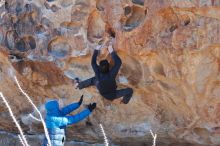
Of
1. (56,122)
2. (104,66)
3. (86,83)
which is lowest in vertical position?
(56,122)

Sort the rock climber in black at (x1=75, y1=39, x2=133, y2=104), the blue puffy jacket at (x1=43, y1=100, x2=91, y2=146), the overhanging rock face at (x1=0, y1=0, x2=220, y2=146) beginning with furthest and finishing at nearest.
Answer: the rock climber in black at (x1=75, y1=39, x2=133, y2=104), the blue puffy jacket at (x1=43, y1=100, x2=91, y2=146), the overhanging rock face at (x1=0, y1=0, x2=220, y2=146)

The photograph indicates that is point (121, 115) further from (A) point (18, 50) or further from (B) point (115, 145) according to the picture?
(A) point (18, 50)

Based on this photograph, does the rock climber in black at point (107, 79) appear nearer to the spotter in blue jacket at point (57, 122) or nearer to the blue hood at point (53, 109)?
the spotter in blue jacket at point (57, 122)

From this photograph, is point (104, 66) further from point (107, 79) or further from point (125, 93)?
point (125, 93)

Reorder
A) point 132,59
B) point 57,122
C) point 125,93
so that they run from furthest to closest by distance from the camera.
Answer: point 125,93 → point 132,59 → point 57,122

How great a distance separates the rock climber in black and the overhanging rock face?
5 cm

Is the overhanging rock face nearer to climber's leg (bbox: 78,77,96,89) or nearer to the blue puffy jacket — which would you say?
climber's leg (bbox: 78,77,96,89)

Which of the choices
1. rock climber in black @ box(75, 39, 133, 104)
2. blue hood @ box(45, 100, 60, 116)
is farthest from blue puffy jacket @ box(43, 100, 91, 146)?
rock climber in black @ box(75, 39, 133, 104)

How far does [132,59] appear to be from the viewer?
3.59 meters

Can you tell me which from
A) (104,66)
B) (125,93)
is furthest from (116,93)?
(104,66)

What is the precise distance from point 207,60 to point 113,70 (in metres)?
0.73

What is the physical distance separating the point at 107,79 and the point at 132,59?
26cm

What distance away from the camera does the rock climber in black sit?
11.8ft

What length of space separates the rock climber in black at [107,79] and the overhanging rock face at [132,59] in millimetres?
49
